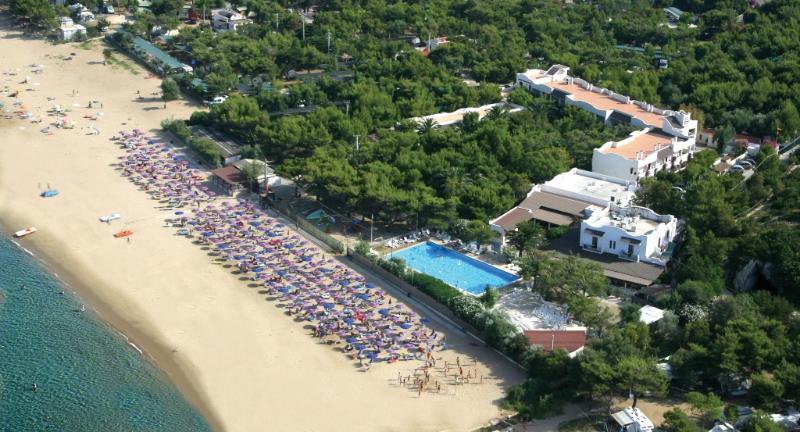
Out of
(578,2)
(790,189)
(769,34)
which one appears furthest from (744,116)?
(578,2)

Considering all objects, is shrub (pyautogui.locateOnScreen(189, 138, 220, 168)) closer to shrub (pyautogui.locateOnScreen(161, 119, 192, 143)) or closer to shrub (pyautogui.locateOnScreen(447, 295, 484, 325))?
shrub (pyautogui.locateOnScreen(161, 119, 192, 143))

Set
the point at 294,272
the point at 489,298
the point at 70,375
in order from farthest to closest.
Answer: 1. the point at 294,272
2. the point at 489,298
3. the point at 70,375

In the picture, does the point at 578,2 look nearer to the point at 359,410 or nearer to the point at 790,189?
the point at 790,189

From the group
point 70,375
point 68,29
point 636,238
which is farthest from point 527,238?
point 68,29

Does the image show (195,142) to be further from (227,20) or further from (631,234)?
(227,20)

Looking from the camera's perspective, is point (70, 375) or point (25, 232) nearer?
point (70, 375)

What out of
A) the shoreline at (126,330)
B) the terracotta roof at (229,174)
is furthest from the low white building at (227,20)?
the shoreline at (126,330)

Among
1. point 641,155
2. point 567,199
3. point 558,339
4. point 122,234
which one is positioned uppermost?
point 641,155
